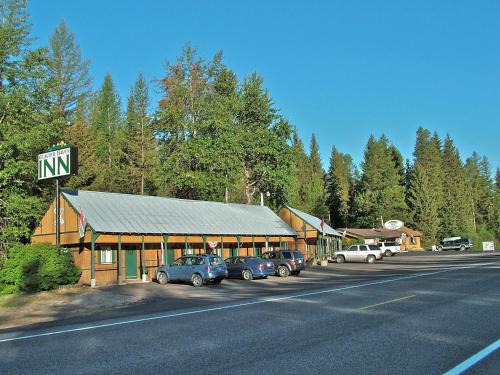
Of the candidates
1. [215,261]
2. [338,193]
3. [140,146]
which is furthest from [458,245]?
[215,261]

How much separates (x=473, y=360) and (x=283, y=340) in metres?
3.20

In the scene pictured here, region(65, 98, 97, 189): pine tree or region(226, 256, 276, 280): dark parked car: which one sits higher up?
region(65, 98, 97, 189): pine tree

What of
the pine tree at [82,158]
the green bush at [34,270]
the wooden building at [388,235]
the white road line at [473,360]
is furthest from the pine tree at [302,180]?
the white road line at [473,360]

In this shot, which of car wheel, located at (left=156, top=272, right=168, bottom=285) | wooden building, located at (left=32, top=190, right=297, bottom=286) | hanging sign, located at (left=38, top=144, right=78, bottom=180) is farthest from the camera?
wooden building, located at (left=32, top=190, right=297, bottom=286)

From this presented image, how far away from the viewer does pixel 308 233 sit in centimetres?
4709

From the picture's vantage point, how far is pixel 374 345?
856cm

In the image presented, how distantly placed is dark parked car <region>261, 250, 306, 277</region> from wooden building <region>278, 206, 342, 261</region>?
1235 cm

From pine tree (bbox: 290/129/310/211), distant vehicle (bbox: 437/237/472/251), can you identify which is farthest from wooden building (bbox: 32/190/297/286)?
pine tree (bbox: 290/129/310/211)

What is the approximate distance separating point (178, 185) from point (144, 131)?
9220 millimetres

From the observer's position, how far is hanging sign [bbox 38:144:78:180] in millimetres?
26406

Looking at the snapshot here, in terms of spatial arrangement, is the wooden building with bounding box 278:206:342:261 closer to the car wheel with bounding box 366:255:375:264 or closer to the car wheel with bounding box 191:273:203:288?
the car wheel with bounding box 366:255:375:264

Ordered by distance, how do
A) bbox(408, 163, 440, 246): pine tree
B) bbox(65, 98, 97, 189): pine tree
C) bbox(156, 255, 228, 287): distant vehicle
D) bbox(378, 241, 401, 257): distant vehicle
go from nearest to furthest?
bbox(156, 255, 228, 287): distant vehicle
bbox(65, 98, 97, 189): pine tree
bbox(378, 241, 401, 257): distant vehicle
bbox(408, 163, 440, 246): pine tree

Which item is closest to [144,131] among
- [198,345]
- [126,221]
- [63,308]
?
[126,221]

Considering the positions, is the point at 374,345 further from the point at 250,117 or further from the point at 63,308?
the point at 250,117
